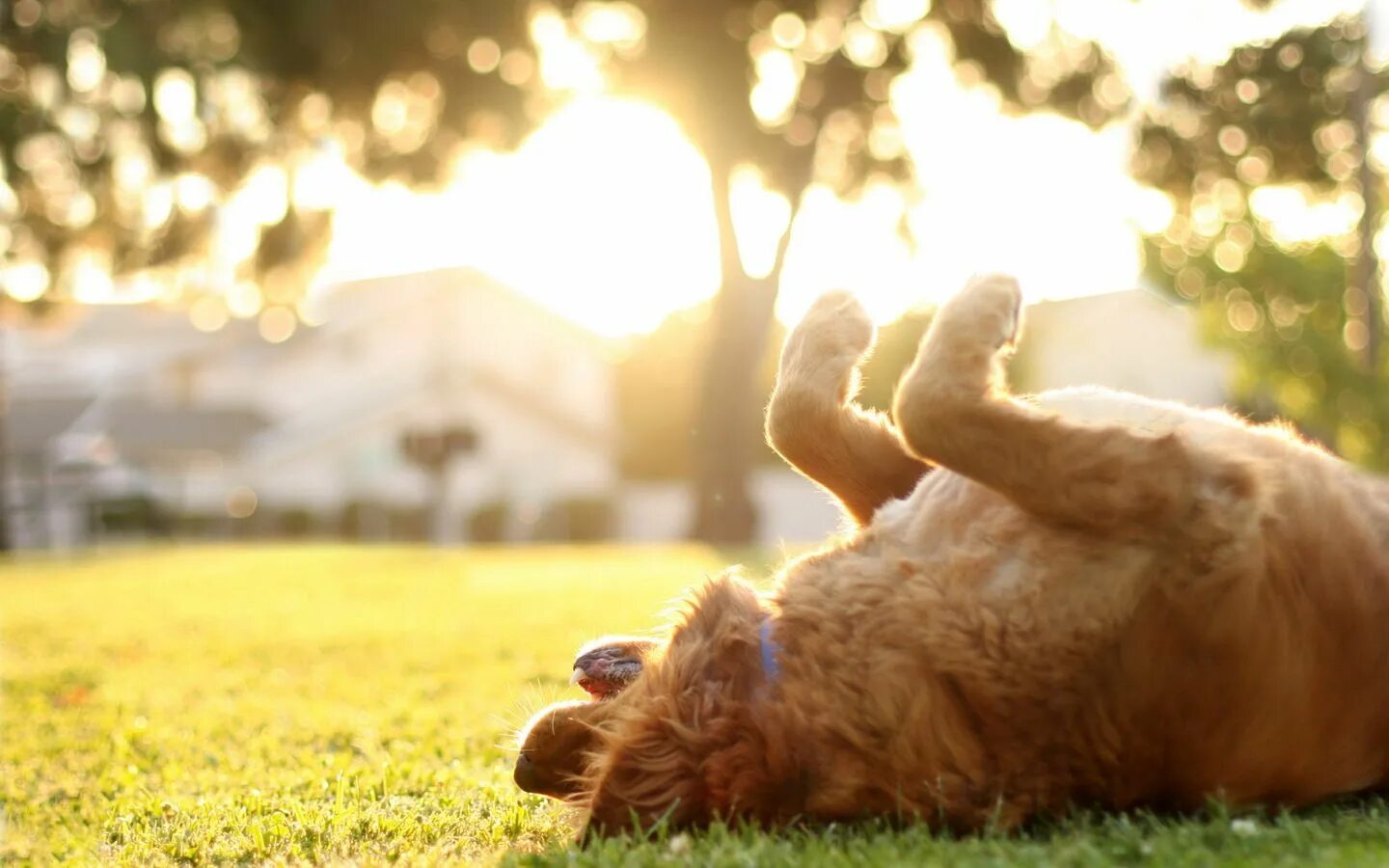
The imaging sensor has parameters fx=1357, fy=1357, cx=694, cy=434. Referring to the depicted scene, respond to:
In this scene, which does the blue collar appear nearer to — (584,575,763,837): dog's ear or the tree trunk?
(584,575,763,837): dog's ear

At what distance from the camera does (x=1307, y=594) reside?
2.52 metres

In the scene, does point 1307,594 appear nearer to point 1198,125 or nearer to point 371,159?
point 1198,125

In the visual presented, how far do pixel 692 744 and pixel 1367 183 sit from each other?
660 inches

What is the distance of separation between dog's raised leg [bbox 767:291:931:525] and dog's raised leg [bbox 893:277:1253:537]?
0.42 meters

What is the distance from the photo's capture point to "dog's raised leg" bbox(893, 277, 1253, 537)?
2.44 m

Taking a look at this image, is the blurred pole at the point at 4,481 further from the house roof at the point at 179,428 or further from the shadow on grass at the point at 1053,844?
the shadow on grass at the point at 1053,844

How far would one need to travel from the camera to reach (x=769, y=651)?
2.65 m

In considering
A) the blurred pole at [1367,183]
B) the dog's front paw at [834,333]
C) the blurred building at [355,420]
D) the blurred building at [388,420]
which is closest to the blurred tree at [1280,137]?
the blurred pole at [1367,183]

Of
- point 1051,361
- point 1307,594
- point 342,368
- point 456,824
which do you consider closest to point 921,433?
point 1307,594

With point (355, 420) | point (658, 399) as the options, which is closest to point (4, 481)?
point (355, 420)

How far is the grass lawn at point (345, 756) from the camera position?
94.7 inches

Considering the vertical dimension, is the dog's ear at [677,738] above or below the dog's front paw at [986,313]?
below

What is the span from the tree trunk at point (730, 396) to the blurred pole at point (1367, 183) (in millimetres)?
8028

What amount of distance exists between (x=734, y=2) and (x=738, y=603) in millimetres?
16578
